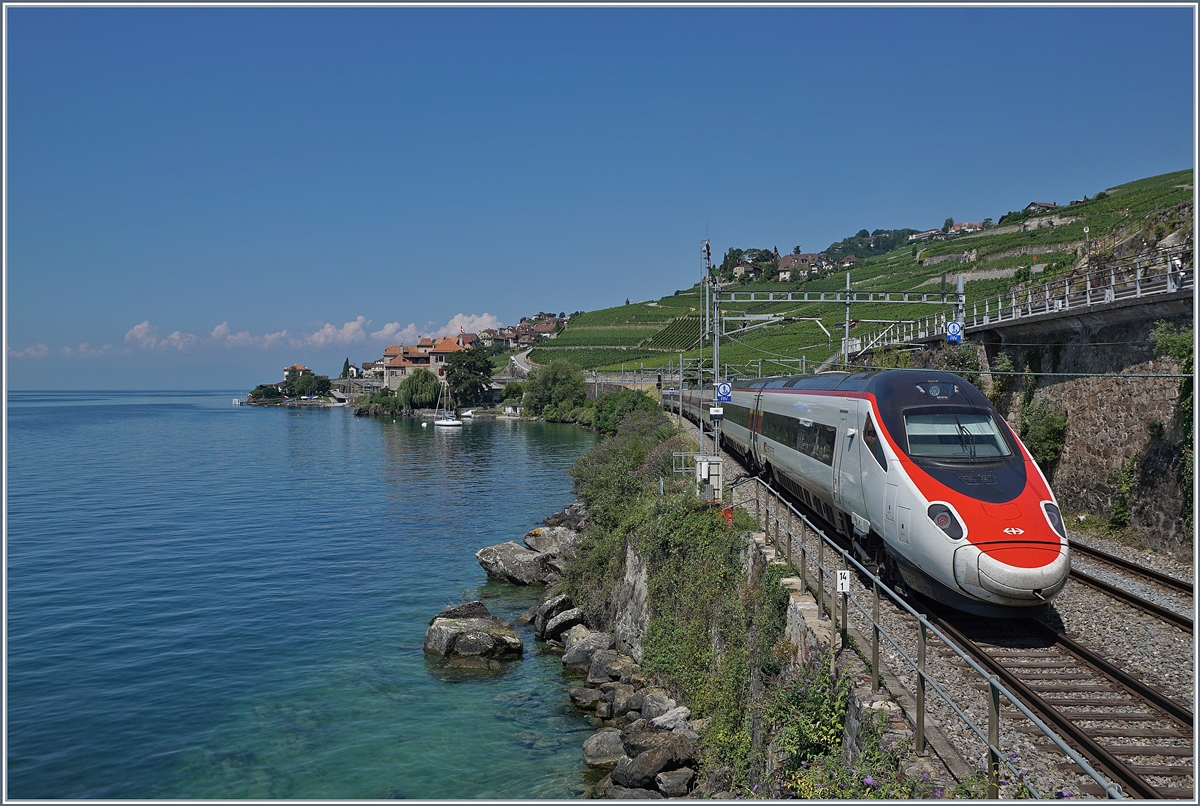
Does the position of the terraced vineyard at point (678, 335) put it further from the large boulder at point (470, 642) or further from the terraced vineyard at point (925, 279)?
the large boulder at point (470, 642)

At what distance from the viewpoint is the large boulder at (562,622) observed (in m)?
23.9

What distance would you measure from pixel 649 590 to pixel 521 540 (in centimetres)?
1798

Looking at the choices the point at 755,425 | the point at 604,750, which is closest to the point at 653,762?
the point at 604,750

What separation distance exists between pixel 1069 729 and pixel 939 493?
3.71 meters

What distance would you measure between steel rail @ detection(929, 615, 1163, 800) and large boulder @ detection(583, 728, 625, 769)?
7.66m

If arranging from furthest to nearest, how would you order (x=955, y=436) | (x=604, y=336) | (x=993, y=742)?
1. (x=604, y=336)
2. (x=955, y=436)
3. (x=993, y=742)

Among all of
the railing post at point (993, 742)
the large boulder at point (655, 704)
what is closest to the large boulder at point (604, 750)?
the large boulder at point (655, 704)

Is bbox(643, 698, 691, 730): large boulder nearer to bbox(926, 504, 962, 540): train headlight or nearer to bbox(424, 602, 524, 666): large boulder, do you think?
bbox(926, 504, 962, 540): train headlight

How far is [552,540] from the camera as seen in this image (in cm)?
3344

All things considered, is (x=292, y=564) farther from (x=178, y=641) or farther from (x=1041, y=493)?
(x=1041, y=493)

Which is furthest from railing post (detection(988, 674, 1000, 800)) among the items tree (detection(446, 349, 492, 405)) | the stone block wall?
tree (detection(446, 349, 492, 405))

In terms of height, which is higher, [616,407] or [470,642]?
[616,407]

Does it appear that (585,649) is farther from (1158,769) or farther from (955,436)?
(1158,769)

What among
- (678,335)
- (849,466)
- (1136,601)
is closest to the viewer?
(1136,601)
